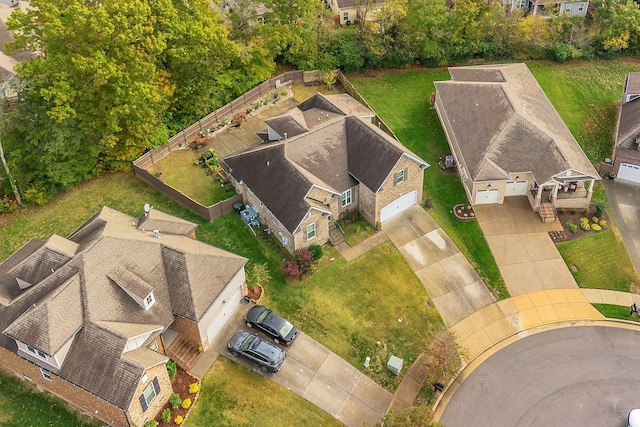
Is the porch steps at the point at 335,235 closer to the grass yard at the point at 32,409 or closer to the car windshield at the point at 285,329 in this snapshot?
the car windshield at the point at 285,329

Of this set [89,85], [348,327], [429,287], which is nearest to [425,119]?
[429,287]

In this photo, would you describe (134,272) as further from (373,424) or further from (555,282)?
(555,282)

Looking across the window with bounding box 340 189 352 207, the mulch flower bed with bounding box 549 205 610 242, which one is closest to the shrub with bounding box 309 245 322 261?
the window with bounding box 340 189 352 207

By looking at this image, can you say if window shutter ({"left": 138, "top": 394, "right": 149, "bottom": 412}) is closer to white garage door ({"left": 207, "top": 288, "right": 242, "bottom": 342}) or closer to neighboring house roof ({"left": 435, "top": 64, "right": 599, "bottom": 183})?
white garage door ({"left": 207, "top": 288, "right": 242, "bottom": 342})

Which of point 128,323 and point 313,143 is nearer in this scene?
point 128,323

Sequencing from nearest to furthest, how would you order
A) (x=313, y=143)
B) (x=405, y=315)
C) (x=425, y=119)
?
(x=405, y=315), (x=313, y=143), (x=425, y=119)
